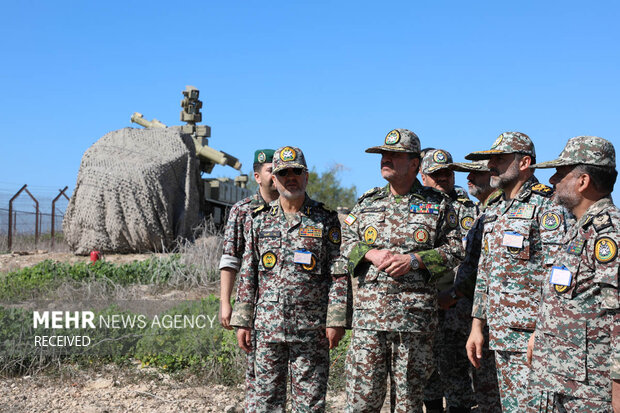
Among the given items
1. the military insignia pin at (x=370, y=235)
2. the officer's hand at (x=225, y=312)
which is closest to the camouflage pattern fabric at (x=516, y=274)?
the military insignia pin at (x=370, y=235)

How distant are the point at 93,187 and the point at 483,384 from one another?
9335mm

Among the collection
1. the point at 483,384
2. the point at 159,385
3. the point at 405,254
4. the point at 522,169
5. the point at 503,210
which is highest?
the point at 522,169

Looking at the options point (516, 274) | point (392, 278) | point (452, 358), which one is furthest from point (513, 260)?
point (452, 358)

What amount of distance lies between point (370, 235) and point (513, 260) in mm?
824

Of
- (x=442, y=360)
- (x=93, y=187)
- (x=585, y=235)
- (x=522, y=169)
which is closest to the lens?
(x=585, y=235)

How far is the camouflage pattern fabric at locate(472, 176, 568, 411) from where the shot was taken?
3080mm

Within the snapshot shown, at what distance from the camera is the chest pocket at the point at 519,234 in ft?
10.5

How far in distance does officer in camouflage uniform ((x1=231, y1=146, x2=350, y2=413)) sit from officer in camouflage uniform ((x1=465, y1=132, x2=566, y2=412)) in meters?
0.80

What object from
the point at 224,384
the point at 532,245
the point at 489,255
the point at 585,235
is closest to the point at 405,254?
the point at 489,255

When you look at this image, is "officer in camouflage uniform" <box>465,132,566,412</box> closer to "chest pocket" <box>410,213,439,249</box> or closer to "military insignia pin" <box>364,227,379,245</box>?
"chest pocket" <box>410,213,439,249</box>

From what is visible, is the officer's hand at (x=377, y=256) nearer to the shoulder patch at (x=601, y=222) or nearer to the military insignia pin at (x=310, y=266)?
the military insignia pin at (x=310, y=266)

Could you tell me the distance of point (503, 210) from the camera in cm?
337

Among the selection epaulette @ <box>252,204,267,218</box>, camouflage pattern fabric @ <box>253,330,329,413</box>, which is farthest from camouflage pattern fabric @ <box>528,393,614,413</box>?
epaulette @ <box>252,204,267,218</box>

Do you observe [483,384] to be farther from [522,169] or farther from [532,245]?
[522,169]
